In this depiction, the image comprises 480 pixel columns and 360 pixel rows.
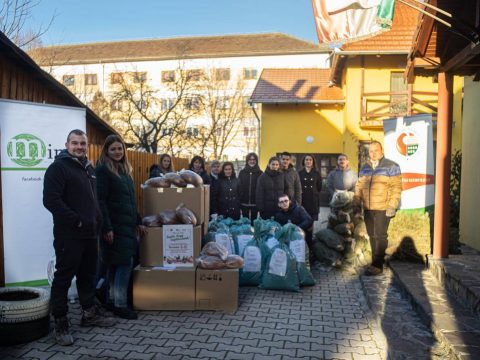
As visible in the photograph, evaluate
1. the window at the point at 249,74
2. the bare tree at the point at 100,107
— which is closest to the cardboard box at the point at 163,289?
the bare tree at the point at 100,107

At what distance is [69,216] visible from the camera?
3.92m

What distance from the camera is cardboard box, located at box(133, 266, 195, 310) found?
493 centimetres

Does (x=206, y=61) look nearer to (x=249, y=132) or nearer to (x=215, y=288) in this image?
(x=249, y=132)

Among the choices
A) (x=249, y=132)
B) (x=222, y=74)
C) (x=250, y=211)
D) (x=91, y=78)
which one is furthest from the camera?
(x=91, y=78)

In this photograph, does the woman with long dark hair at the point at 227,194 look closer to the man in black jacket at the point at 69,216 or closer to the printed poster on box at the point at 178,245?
the printed poster on box at the point at 178,245

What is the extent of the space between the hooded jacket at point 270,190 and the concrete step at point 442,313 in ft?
7.22

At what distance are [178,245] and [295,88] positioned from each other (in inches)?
616

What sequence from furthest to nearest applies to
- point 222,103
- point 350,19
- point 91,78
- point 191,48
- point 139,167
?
1. point 91,78
2. point 191,48
3. point 222,103
4. point 139,167
5. point 350,19

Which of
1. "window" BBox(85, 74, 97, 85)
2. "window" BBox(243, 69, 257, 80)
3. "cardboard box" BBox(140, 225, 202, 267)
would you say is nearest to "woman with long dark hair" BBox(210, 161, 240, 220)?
"cardboard box" BBox(140, 225, 202, 267)

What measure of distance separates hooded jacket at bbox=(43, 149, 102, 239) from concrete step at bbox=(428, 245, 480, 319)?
12.3ft

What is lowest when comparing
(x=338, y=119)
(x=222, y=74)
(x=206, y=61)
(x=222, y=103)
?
(x=338, y=119)

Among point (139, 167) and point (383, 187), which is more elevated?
point (139, 167)

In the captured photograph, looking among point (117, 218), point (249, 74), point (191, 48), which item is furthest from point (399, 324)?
point (191, 48)

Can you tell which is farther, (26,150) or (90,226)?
(26,150)
